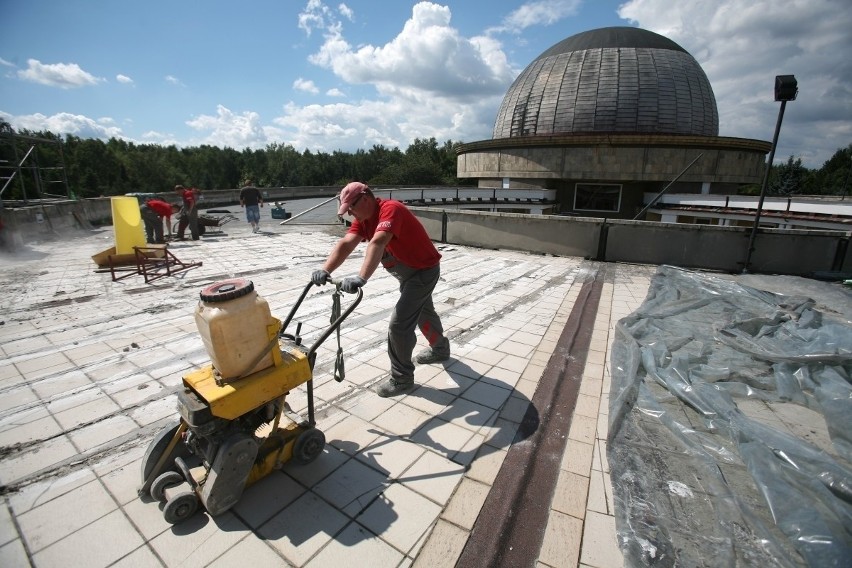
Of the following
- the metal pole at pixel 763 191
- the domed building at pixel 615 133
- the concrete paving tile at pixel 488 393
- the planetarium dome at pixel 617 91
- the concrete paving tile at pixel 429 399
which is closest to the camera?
the concrete paving tile at pixel 429 399

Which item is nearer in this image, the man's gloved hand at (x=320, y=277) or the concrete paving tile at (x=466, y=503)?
the concrete paving tile at (x=466, y=503)

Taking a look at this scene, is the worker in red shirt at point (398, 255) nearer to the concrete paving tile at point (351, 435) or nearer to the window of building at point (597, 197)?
the concrete paving tile at point (351, 435)

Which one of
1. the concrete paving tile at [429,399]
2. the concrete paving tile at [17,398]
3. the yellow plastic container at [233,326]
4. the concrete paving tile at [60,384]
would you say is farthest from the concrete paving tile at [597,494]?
the concrete paving tile at [17,398]

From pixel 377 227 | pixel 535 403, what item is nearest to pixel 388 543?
pixel 535 403

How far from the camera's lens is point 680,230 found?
891cm

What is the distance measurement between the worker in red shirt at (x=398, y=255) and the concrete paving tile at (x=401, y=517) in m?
1.23

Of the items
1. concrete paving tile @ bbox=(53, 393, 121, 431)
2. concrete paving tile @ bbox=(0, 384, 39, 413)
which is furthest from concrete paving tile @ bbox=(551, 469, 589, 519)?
concrete paving tile @ bbox=(0, 384, 39, 413)

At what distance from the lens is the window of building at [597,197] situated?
1105 inches

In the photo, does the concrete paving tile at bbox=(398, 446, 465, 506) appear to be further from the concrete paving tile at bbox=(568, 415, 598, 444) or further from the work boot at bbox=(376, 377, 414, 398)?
the concrete paving tile at bbox=(568, 415, 598, 444)

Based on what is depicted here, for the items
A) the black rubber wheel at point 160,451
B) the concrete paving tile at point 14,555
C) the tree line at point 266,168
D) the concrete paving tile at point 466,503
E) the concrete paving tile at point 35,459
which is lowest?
the concrete paving tile at point 466,503

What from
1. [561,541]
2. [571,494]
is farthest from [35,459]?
[571,494]

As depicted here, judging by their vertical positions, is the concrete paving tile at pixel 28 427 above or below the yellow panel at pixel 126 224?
below

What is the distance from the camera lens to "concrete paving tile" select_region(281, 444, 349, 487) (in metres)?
2.63

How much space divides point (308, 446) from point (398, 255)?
67.7 inches
